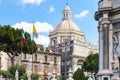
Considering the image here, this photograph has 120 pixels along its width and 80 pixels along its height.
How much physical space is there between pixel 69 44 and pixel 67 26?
13.2 m

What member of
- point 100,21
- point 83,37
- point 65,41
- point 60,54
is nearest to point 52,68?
point 60,54

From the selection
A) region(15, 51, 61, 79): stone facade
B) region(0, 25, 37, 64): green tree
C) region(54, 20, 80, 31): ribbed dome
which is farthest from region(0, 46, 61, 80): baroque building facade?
region(0, 25, 37, 64): green tree

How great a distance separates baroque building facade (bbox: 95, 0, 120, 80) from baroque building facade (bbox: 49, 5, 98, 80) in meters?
54.1

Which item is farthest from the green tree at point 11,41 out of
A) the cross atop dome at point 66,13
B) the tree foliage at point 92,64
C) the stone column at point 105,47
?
the cross atop dome at point 66,13

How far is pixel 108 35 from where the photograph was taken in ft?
107

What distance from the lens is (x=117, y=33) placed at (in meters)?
32.1

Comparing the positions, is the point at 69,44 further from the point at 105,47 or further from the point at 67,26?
the point at 105,47

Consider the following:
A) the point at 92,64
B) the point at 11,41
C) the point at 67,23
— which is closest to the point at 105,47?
the point at 11,41

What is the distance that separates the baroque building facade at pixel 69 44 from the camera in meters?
91.1

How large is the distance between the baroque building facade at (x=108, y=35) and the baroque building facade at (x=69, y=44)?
5408 cm

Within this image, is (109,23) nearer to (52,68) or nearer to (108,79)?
(108,79)

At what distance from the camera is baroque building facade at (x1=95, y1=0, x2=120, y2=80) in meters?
31.9

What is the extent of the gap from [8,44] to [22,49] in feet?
7.06

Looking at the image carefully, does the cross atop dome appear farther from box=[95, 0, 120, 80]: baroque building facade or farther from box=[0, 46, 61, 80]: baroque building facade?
box=[95, 0, 120, 80]: baroque building facade
